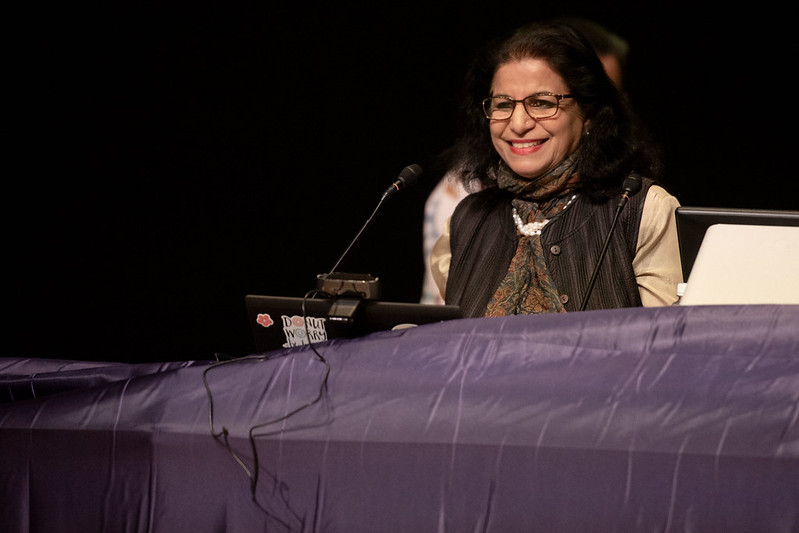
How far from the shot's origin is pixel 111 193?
3150 millimetres

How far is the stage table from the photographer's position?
91 centimetres

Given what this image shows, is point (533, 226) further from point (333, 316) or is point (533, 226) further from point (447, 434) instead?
point (447, 434)

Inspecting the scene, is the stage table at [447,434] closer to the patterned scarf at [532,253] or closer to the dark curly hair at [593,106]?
the patterned scarf at [532,253]

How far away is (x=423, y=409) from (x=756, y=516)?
396mm

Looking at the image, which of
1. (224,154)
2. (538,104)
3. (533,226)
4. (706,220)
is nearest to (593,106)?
(538,104)

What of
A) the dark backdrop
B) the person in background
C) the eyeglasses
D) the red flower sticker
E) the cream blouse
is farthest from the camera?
the dark backdrop

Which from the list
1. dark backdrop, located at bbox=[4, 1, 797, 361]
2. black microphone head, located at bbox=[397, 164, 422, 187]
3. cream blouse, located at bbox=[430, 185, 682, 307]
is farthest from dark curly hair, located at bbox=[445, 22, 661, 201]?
dark backdrop, located at bbox=[4, 1, 797, 361]

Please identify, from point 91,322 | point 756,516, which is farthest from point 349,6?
point 756,516

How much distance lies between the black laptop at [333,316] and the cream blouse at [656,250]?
790 mm

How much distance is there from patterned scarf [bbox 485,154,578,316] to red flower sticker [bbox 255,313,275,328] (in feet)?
2.29

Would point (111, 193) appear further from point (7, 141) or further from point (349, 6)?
point (349, 6)

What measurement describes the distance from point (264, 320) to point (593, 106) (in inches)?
42.1

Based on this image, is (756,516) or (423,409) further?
(423,409)

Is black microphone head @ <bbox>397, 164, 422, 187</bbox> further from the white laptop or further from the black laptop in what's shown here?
the white laptop
